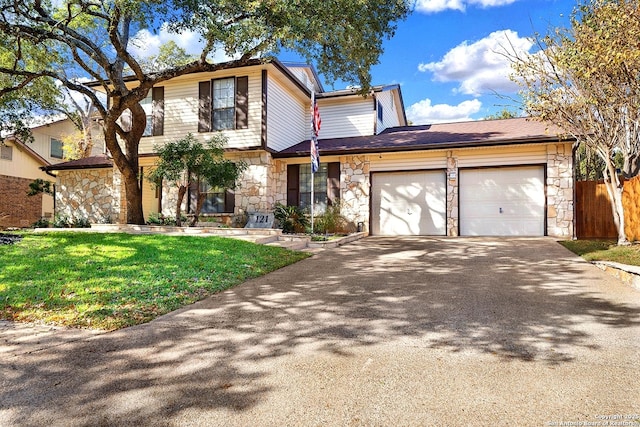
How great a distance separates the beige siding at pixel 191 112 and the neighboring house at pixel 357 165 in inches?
1.6

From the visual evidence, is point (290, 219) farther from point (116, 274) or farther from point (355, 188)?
point (116, 274)

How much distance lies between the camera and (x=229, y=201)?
1478 cm

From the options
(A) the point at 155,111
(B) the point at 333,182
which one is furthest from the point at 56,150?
(B) the point at 333,182

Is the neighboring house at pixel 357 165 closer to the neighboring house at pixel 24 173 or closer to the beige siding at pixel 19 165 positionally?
the neighboring house at pixel 24 173

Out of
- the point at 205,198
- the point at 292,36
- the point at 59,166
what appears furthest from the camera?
the point at 59,166

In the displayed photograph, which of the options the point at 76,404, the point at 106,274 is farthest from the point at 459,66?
the point at 76,404

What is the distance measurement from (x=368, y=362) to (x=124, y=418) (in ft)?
5.70

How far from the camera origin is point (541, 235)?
12.4 m

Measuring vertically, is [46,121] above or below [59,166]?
above

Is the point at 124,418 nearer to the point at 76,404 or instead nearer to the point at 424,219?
the point at 76,404

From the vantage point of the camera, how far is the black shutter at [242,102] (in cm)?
1414

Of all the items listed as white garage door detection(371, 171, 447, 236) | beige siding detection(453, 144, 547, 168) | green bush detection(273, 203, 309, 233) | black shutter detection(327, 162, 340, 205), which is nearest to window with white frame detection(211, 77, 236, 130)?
green bush detection(273, 203, 309, 233)

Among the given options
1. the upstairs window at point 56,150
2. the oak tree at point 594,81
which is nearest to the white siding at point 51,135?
the upstairs window at point 56,150

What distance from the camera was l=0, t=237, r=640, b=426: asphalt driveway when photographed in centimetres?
243
